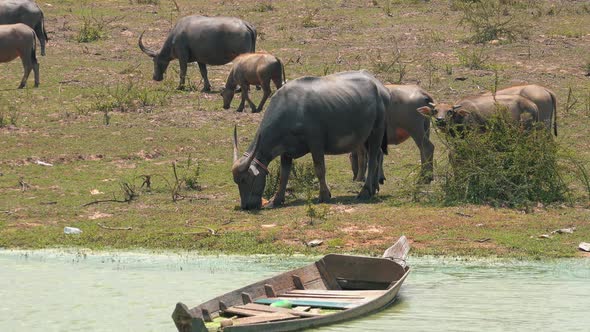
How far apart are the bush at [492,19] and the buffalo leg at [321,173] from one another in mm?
11992

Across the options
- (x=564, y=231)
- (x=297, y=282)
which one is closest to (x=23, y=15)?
(x=564, y=231)

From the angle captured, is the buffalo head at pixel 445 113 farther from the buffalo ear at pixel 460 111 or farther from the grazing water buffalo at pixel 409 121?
the grazing water buffalo at pixel 409 121

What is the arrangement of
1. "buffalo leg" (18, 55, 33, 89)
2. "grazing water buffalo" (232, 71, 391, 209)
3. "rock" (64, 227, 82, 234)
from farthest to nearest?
1. "buffalo leg" (18, 55, 33, 89)
2. "grazing water buffalo" (232, 71, 391, 209)
3. "rock" (64, 227, 82, 234)

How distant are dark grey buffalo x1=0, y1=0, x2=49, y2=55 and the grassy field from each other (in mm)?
533

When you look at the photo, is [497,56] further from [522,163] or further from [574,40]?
[522,163]

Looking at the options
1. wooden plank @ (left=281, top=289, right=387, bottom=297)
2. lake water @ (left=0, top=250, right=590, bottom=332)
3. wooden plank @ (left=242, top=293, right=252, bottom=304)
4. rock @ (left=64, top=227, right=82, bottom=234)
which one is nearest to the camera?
wooden plank @ (left=242, top=293, right=252, bottom=304)

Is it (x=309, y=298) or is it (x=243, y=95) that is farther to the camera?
(x=243, y=95)

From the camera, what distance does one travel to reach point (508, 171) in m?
16.4

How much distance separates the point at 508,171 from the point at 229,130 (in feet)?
21.5

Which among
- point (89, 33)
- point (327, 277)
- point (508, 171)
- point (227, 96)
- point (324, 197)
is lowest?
point (89, 33)

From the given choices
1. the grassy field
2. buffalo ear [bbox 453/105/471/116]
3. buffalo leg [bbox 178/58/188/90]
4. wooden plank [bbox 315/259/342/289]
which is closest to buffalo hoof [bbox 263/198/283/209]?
the grassy field

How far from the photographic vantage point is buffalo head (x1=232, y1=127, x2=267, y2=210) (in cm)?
1641

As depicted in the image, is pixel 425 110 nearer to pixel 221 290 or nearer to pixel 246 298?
pixel 221 290

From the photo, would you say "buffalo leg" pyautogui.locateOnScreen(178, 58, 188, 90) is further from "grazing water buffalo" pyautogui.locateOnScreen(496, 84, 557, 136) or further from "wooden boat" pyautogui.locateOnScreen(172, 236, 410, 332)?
"wooden boat" pyautogui.locateOnScreen(172, 236, 410, 332)
